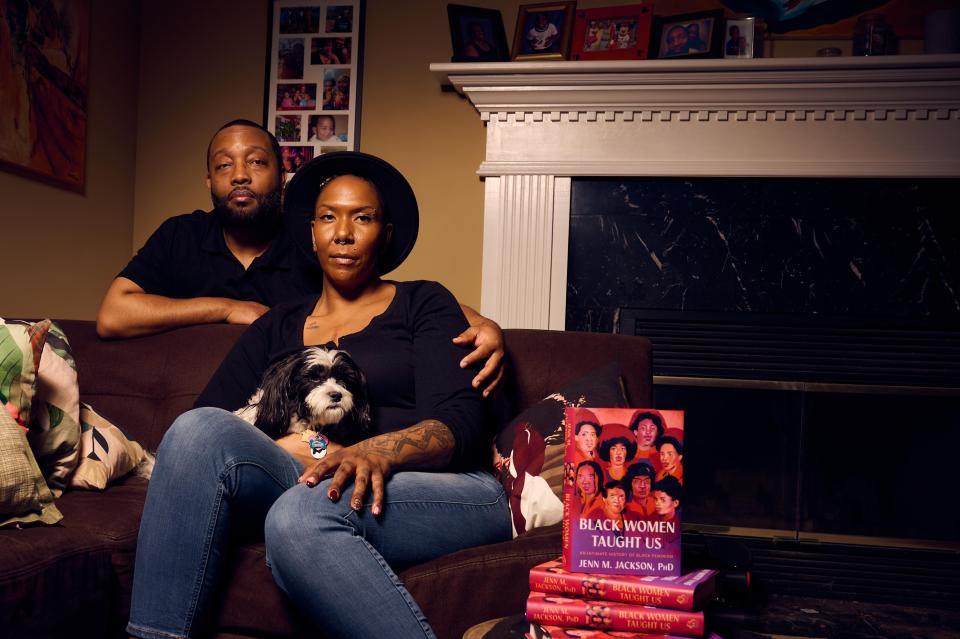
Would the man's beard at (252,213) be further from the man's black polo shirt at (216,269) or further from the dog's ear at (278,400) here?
the dog's ear at (278,400)

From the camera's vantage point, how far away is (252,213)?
2367 millimetres

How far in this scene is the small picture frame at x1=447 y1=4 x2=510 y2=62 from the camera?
304 cm

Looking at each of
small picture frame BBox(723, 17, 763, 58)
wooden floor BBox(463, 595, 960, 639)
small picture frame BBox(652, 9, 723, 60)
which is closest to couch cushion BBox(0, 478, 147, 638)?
wooden floor BBox(463, 595, 960, 639)

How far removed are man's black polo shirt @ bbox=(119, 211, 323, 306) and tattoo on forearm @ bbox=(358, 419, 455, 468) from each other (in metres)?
0.90

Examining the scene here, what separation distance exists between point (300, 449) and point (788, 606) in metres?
1.82

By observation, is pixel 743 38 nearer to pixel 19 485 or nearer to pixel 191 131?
pixel 191 131

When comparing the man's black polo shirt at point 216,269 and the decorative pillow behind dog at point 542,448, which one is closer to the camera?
the decorative pillow behind dog at point 542,448

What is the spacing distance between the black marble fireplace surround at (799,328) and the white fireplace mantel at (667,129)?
8cm

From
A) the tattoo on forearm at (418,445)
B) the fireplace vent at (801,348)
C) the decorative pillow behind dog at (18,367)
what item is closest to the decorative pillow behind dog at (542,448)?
the tattoo on forearm at (418,445)

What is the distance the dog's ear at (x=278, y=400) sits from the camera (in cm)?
161

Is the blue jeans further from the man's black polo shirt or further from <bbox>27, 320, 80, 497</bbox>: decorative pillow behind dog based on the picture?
the man's black polo shirt

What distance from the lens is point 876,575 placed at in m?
2.82

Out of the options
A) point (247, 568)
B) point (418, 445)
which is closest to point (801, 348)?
point (418, 445)

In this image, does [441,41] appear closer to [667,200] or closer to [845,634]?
[667,200]
